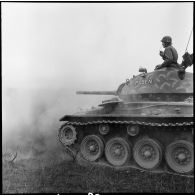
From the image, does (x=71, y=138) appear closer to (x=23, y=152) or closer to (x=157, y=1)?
(x=23, y=152)

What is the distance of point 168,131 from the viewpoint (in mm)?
8547

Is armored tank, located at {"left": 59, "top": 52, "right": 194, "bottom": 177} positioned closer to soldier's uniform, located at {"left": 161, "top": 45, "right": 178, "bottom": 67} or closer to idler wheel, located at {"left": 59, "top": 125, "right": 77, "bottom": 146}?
idler wheel, located at {"left": 59, "top": 125, "right": 77, "bottom": 146}

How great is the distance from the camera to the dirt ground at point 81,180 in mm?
7164

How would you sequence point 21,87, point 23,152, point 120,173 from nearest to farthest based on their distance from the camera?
point 120,173, point 23,152, point 21,87

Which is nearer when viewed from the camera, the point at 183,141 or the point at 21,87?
the point at 183,141

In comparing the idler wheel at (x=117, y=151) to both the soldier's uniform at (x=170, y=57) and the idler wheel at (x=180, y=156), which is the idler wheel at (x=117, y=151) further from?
the soldier's uniform at (x=170, y=57)

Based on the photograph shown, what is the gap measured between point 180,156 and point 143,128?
1193 millimetres

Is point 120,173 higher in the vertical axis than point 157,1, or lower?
lower

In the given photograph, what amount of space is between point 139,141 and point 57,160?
2.66 metres

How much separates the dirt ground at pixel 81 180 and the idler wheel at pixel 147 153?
29cm

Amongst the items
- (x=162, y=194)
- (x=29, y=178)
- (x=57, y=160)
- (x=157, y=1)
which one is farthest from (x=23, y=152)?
(x=157, y=1)

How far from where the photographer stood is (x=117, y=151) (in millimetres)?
9156

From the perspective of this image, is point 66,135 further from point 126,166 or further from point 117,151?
point 126,166

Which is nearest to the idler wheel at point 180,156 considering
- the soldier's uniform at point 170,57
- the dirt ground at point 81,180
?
the dirt ground at point 81,180
